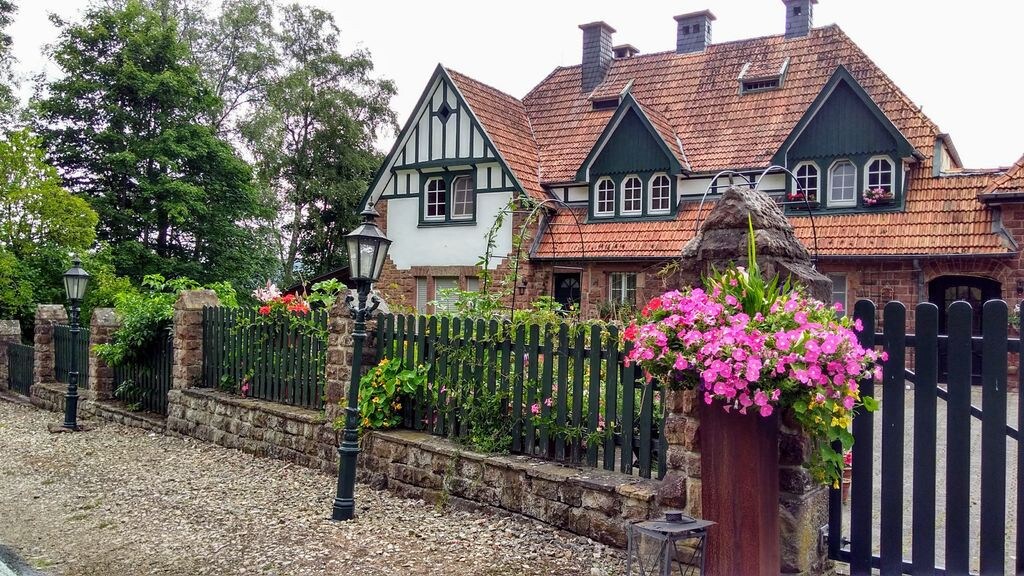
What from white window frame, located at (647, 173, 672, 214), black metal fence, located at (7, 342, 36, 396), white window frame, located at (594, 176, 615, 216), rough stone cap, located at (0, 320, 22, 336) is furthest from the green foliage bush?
white window frame, located at (647, 173, 672, 214)

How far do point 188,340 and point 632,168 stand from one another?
10739 millimetres

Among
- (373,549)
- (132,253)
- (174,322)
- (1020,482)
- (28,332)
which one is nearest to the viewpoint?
(1020,482)

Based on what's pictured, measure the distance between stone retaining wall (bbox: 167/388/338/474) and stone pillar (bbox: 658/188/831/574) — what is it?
13.7ft

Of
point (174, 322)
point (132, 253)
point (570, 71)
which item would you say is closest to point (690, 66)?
point (570, 71)

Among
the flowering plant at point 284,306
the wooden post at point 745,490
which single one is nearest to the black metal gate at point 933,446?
the wooden post at point 745,490

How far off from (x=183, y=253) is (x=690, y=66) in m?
17.2

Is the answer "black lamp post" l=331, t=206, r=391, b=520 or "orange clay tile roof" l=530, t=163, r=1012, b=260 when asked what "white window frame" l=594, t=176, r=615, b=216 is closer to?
"orange clay tile roof" l=530, t=163, r=1012, b=260

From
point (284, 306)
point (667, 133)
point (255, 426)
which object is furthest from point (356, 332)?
point (667, 133)

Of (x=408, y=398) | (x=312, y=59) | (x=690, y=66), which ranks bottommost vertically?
(x=408, y=398)

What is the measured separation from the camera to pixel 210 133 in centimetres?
2603

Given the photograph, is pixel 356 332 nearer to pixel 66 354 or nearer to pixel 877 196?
pixel 66 354

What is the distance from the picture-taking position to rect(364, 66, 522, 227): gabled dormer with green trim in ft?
63.1

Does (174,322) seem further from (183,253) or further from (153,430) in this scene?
(183,253)

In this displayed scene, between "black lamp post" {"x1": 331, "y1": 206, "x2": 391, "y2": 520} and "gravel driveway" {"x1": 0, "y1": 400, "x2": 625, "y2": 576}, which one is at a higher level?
"black lamp post" {"x1": 331, "y1": 206, "x2": 391, "y2": 520}
